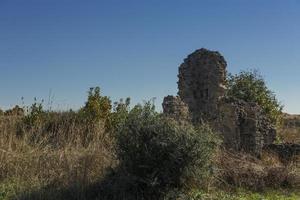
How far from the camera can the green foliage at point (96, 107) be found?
19.3m

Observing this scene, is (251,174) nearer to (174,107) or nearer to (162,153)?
(174,107)

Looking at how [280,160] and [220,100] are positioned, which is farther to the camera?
[220,100]

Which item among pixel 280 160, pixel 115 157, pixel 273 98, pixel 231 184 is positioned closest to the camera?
pixel 115 157

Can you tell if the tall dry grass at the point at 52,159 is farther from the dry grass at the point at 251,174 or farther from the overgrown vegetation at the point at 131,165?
the dry grass at the point at 251,174

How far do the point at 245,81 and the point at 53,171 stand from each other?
1876 cm

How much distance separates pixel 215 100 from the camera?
18.0 meters

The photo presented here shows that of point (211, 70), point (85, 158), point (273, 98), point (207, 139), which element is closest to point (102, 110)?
point (211, 70)

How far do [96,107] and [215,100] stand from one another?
4851 millimetres

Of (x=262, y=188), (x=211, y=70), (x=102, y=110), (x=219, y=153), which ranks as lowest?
(x=262, y=188)

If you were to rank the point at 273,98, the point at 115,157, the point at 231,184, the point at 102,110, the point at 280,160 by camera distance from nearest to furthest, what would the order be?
the point at 115,157
the point at 231,184
the point at 280,160
the point at 102,110
the point at 273,98

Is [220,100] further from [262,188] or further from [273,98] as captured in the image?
[273,98]

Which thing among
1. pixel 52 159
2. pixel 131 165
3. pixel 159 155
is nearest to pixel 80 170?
pixel 52 159

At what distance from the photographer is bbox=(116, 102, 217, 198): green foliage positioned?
399 inches

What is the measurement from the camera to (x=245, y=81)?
28344 mm
